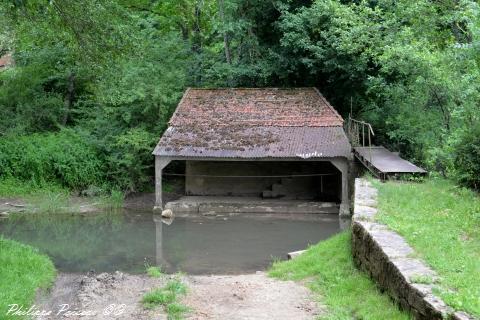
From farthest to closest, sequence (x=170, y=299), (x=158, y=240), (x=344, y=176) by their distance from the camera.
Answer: (x=344, y=176), (x=158, y=240), (x=170, y=299)

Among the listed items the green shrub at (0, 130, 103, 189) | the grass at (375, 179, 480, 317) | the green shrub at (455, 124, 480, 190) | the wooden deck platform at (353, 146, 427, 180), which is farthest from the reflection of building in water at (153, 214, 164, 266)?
the green shrub at (455, 124, 480, 190)

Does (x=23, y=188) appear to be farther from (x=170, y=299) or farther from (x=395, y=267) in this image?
(x=395, y=267)

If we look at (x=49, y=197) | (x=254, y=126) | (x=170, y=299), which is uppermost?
(x=254, y=126)

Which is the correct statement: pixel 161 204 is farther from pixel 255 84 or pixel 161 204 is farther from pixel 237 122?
pixel 255 84

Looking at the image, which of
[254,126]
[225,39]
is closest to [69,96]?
[225,39]

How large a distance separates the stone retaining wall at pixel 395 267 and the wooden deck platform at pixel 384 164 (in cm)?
445

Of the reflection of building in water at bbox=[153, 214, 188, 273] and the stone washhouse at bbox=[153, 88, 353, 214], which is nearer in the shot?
the reflection of building in water at bbox=[153, 214, 188, 273]

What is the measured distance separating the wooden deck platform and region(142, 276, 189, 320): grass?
280 inches

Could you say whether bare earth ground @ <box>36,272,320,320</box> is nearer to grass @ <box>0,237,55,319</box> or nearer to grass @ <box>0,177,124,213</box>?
grass @ <box>0,237,55,319</box>

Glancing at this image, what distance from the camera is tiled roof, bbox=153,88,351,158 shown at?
57.1ft

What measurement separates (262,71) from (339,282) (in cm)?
1465

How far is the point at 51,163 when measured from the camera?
19.9 m

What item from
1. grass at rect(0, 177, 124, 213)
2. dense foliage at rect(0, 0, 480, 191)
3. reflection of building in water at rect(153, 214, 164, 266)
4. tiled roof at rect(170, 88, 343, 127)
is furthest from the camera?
tiled roof at rect(170, 88, 343, 127)

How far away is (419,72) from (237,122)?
6.63 meters
